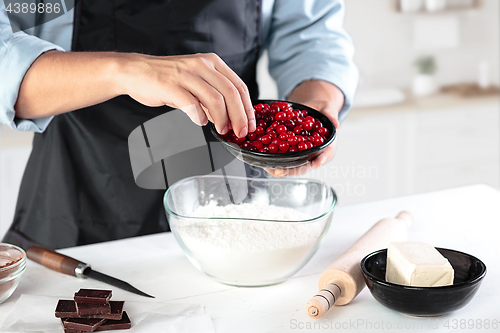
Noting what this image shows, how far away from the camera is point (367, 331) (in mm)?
678

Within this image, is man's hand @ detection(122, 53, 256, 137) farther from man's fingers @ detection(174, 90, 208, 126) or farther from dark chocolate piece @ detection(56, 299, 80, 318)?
dark chocolate piece @ detection(56, 299, 80, 318)

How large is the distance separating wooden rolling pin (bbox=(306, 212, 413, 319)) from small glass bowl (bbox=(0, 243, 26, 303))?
448 millimetres

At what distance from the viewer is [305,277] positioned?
843mm

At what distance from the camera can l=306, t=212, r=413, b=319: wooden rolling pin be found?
69cm

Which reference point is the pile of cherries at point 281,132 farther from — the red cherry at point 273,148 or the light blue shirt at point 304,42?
the light blue shirt at point 304,42

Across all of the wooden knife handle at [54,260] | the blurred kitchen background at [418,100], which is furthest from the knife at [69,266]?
the blurred kitchen background at [418,100]

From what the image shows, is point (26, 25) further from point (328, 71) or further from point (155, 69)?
point (328, 71)

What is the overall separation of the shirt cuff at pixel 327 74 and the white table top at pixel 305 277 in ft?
0.94

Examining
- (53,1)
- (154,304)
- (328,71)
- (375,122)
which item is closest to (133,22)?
(53,1)

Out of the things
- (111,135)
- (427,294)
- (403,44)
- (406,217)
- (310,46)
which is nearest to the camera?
(427,294)

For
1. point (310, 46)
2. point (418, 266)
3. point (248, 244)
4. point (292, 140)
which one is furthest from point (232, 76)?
point (310, 46)

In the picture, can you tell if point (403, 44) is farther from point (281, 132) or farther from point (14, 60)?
point (14, 60)

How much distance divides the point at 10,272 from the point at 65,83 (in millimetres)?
341

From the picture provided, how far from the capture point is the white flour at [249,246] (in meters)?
0.79
